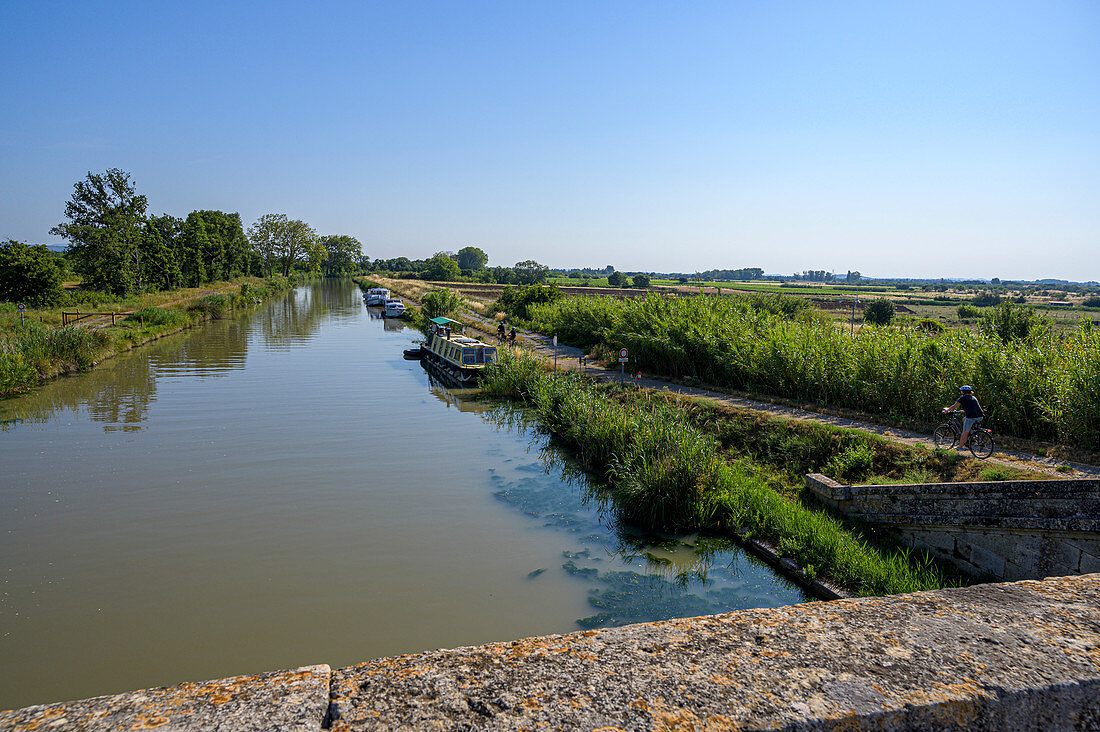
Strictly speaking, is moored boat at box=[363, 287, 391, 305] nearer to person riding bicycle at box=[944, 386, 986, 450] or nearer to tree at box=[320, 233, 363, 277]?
person riding bicycle at box=[944, 386, 986, 450]

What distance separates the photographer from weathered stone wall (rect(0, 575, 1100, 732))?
1.90 meters

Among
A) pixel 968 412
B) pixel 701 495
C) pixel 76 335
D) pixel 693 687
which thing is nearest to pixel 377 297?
pixel 76 335

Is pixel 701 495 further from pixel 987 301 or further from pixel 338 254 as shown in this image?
pixel 338 254

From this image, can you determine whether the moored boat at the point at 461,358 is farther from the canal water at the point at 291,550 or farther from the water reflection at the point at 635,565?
the water reflection at the point at 635,565

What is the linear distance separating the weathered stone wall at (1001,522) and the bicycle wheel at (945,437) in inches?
108

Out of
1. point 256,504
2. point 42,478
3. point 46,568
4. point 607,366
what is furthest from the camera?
point 607,366

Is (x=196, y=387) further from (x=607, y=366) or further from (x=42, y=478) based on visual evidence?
(x=607, y=366)

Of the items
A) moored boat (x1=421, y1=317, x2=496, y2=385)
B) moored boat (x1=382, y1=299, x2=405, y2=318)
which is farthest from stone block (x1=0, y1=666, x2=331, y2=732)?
moored boat (x1=382, y1=299, x2=405, y2=318)

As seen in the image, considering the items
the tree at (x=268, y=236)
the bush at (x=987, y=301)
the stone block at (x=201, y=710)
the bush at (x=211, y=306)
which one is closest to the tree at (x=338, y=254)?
the tree at (x=268, y=236)

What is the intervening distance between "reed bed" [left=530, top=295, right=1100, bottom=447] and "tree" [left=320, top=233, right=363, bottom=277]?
520ft

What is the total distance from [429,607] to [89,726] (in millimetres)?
7306

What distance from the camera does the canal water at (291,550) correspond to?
7900mm

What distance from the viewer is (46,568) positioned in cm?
954

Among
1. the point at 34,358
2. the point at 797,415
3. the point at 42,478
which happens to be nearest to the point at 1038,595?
the point at 797,415
